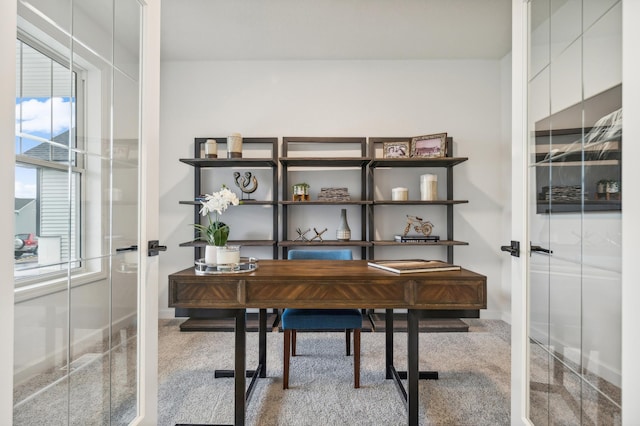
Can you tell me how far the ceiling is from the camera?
2736 mm

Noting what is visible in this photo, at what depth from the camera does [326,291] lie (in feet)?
5.10

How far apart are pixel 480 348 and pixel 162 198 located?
3481mm

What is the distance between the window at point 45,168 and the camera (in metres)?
0.96

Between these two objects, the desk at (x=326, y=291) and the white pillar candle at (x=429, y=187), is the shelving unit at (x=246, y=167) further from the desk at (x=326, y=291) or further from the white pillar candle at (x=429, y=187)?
the desk at (x=326, y=291)

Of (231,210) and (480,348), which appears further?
(231,210)

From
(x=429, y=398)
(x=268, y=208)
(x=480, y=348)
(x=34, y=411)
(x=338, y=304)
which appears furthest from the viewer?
(x=268, y=208)

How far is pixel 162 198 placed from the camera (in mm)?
3654

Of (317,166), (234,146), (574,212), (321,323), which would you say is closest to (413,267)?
(574,212)

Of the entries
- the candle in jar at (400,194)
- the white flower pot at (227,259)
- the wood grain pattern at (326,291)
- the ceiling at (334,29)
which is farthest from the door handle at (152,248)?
the candle in jar at (400,194)

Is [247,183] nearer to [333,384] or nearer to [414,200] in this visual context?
[414,200]

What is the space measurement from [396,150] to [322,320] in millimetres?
2051

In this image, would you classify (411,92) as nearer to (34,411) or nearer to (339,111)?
(339,111)

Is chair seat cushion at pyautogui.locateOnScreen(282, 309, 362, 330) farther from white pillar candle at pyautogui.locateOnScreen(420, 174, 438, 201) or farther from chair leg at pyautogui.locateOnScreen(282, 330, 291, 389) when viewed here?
white pillar candle at pyautogui.locateOnScreen(420, 174, 438, 201)

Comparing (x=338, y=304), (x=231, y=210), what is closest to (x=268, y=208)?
(x=231, y=210)
